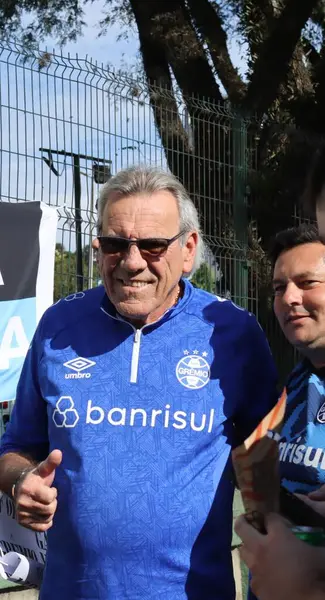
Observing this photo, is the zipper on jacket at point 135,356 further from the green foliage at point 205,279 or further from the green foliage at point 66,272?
the green foliage at point 205,279

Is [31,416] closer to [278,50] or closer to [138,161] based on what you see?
[138,161]

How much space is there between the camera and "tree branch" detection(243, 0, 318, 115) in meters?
10.6

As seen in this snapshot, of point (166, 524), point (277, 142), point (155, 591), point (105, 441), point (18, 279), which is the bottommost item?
point (155, 591)

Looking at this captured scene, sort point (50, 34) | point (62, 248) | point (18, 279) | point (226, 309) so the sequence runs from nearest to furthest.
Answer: point (226, 309) < point (18, 279) < point (62, 248) < point (50, 34)

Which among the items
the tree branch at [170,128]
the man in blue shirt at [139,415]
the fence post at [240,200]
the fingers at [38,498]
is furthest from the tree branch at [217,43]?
the fingers at [38,498]

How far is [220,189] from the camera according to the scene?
6746 mm

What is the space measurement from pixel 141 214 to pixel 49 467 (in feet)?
2.93

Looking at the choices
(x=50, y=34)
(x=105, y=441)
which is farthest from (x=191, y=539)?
(x=50, y=34)

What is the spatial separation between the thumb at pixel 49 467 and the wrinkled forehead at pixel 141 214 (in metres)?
0.80

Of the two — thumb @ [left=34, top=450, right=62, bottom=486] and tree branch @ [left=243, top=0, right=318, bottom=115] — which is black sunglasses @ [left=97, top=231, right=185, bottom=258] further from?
tree branch @ [left=243, top=0, right=318, bottom=115]

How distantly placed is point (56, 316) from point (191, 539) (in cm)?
88

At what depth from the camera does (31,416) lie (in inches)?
117

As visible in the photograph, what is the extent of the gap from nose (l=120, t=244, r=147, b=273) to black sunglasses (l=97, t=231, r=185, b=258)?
13mm

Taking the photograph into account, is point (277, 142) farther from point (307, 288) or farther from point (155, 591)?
point (155, 591)
